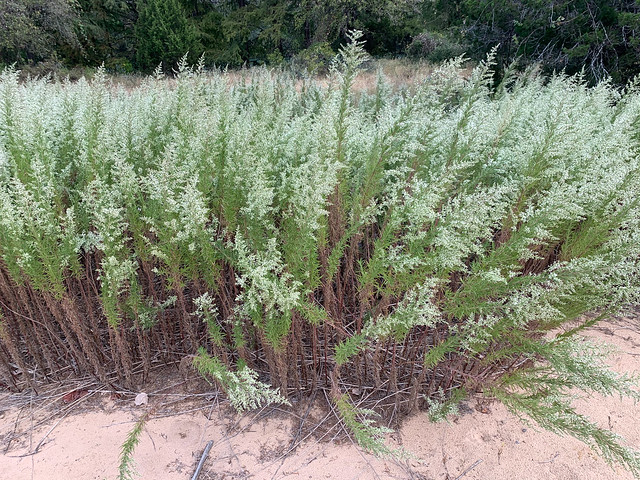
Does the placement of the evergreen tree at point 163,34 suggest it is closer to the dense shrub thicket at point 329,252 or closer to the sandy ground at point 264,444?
the dense shrub thicket at point 329,252

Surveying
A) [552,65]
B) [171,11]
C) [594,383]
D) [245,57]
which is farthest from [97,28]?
[594,383]

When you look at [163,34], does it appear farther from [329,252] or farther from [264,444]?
[264,444]

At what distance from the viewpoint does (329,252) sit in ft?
7.90

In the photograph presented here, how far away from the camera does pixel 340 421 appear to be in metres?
2.10

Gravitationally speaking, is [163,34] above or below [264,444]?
above

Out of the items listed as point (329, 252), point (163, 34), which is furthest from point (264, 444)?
point (163, 34)

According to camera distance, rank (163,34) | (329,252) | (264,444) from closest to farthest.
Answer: (264,444), (329,252), (163,34)

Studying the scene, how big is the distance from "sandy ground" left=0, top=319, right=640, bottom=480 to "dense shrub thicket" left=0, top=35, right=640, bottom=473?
0.49 ft

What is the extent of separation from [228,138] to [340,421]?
163 centimetres

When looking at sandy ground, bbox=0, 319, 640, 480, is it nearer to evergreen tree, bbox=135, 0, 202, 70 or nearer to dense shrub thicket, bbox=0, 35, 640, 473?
dense shrub thicket, bbox=0, 35, 640, 473

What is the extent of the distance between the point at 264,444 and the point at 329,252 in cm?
102

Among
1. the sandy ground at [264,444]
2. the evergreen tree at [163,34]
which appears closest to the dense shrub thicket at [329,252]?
the sandy ground at [264,444]

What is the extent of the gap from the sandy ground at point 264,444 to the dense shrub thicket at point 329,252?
0.49 ft

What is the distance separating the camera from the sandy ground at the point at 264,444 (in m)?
1.91
